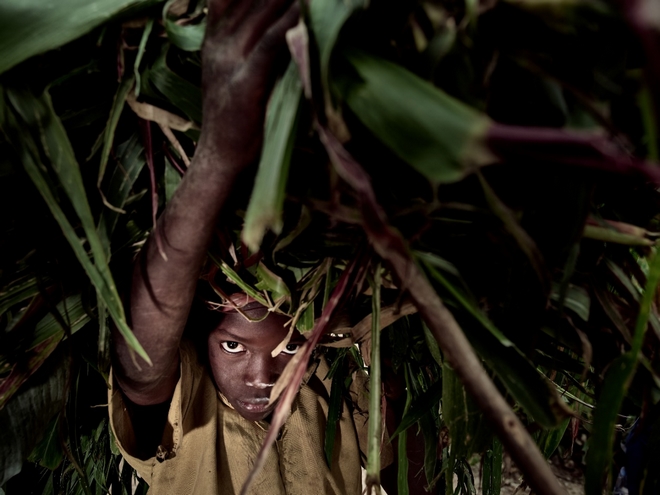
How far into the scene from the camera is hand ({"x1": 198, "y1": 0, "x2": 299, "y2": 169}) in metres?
0.25

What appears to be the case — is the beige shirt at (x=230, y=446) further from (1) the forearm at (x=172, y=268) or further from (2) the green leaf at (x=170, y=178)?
(2) the green leaf at (x=170, y=178)

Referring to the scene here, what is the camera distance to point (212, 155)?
293 millimetres

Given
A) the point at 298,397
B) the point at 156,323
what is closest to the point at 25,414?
the point at 156,323

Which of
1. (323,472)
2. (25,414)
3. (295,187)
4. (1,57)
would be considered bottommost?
(323,472)

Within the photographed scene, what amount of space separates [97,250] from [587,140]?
284 millimetres

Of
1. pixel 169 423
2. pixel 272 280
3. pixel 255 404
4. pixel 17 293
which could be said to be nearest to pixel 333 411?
pixel 255 404

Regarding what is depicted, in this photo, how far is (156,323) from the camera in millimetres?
404

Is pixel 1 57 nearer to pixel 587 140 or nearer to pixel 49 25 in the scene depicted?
pixel 49 25

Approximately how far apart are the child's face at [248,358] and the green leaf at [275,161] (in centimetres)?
39

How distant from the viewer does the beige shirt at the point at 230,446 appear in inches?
24.0

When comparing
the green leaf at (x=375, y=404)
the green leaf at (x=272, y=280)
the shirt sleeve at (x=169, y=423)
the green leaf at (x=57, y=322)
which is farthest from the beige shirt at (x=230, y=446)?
the green leaf at (x=375, y=404)

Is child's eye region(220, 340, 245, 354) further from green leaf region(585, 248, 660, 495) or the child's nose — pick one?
green leaf region(585, 248, 660, 495)

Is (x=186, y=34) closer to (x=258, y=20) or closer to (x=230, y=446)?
(x=258, y=20)

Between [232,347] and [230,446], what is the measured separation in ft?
0.64
